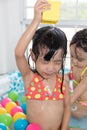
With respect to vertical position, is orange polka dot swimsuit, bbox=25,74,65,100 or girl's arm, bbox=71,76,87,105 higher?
orange polka dot swimsuit, bbox=25,74,65,100

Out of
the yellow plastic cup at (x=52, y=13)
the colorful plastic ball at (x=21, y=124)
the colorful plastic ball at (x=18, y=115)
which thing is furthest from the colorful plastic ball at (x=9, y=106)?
the yellow plastic cup at (x=52, y=13)

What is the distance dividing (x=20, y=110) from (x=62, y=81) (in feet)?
1.15

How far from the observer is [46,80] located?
1.17 metres

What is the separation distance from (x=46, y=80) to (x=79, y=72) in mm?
429

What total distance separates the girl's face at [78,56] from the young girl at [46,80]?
0.85 feet

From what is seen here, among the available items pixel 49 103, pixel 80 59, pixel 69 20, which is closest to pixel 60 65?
pixel 49 103

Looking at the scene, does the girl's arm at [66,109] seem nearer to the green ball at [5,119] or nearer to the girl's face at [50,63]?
the girl's face at [50,63]

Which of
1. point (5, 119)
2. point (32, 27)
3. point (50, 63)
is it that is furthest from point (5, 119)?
point (32, 27)

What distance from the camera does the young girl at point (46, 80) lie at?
104 centimetres

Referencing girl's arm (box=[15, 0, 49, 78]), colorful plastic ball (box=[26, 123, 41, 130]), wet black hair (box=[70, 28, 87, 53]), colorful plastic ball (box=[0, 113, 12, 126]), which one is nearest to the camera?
girl's arm (box=[15, 0, 49, 78])

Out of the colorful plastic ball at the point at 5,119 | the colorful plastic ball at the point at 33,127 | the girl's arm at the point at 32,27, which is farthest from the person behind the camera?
the colorful plastic ball at the point at 5,119

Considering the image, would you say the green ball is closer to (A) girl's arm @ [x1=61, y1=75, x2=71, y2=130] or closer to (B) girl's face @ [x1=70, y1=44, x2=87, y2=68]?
(A) girl's arm @ [x1=61, y1=75, x2=71, y2=130]

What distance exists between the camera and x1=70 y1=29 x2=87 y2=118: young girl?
1.42m

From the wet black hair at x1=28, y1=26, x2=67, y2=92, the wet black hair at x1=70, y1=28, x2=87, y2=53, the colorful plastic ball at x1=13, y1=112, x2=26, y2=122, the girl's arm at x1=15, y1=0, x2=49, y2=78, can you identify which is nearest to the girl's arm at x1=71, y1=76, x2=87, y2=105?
the wet black hair at x1=70, y1=28, x2=87, y2=53
